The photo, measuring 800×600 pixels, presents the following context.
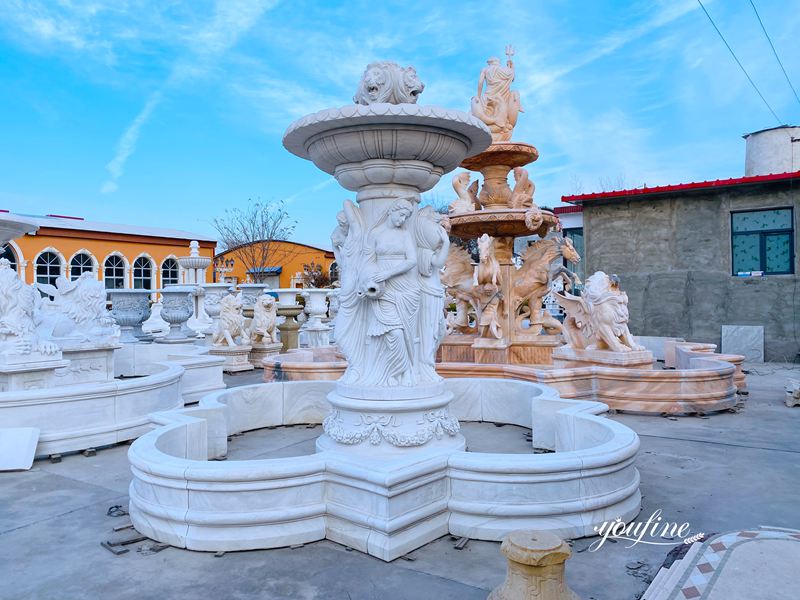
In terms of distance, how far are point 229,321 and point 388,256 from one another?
9.34m

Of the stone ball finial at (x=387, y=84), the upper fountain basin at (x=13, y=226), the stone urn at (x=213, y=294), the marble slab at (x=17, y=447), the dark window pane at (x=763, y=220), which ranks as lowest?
the marble slab at (x=17, y=447)

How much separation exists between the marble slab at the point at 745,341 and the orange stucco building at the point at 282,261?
91.4ft

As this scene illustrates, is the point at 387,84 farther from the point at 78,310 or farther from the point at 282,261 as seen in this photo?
the point at 282,261

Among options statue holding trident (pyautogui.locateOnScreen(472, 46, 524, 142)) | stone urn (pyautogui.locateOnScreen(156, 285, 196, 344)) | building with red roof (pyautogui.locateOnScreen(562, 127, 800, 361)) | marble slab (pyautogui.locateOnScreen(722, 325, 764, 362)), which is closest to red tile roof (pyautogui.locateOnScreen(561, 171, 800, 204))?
building with red roof (pyautogui.locateOnScreen(562, 127, 800, 361))

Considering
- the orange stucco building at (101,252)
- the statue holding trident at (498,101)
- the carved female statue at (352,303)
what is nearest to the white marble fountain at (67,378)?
the carved female statue at (352,303)

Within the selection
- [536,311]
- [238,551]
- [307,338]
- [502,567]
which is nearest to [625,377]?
[536,311]

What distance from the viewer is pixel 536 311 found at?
10.1m

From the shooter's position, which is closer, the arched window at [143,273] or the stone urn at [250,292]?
the stone urn at [250,292]

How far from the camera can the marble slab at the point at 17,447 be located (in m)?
5.41

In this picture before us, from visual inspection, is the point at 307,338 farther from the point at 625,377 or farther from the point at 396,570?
the point at 396,570

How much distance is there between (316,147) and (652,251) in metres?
13.6

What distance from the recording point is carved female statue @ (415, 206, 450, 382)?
475 centimetres

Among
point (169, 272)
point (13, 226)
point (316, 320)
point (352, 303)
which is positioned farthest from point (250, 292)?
point (169, 272)

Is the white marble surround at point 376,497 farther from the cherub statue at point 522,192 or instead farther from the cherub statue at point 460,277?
the cherub statue at point 522,192
